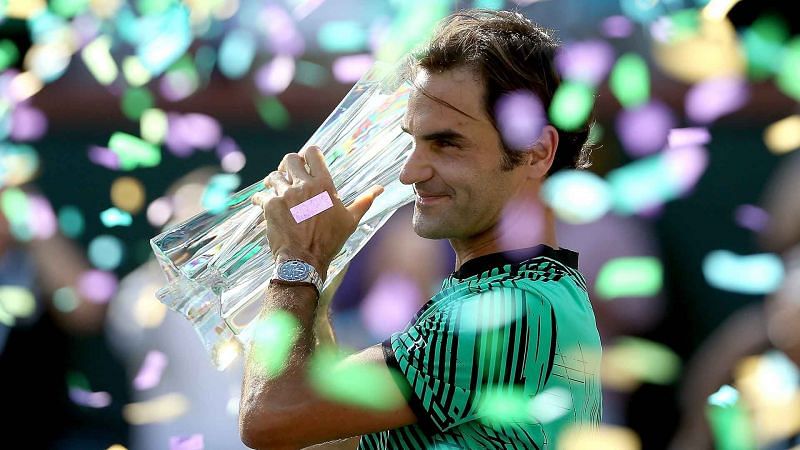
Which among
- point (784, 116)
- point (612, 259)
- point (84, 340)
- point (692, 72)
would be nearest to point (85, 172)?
point (84, 340)

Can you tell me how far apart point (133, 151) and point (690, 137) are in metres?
1.69

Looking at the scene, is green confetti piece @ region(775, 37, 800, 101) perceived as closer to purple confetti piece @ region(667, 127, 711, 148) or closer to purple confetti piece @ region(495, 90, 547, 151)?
purple confetti piece @ region(667, 127, 711, 148)

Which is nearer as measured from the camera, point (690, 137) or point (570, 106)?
point (570, 106)

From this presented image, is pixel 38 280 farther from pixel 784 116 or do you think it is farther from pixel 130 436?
pixel 784 116

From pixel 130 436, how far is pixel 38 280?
537 millimetres

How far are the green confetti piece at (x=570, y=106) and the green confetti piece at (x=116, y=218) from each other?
6.04ft

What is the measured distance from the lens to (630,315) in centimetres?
267

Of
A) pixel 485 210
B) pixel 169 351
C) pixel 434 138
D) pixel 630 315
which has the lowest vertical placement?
pixel 630 315

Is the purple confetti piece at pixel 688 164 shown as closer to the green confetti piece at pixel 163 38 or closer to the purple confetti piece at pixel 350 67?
the purple confetti piece at pixel 350 67

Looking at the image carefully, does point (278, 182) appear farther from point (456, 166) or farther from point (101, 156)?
point (101, 156)

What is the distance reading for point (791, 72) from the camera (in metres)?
2.77

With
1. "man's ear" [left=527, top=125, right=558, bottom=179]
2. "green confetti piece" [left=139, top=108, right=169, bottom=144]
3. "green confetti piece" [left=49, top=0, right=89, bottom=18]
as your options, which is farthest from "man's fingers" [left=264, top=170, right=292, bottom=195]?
"green confetti piece" [left=49, top=0, right=89, bottom=18]

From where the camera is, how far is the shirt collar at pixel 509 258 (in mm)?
1360

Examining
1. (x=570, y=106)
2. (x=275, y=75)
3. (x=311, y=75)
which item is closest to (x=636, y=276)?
(x=311, y=75)
